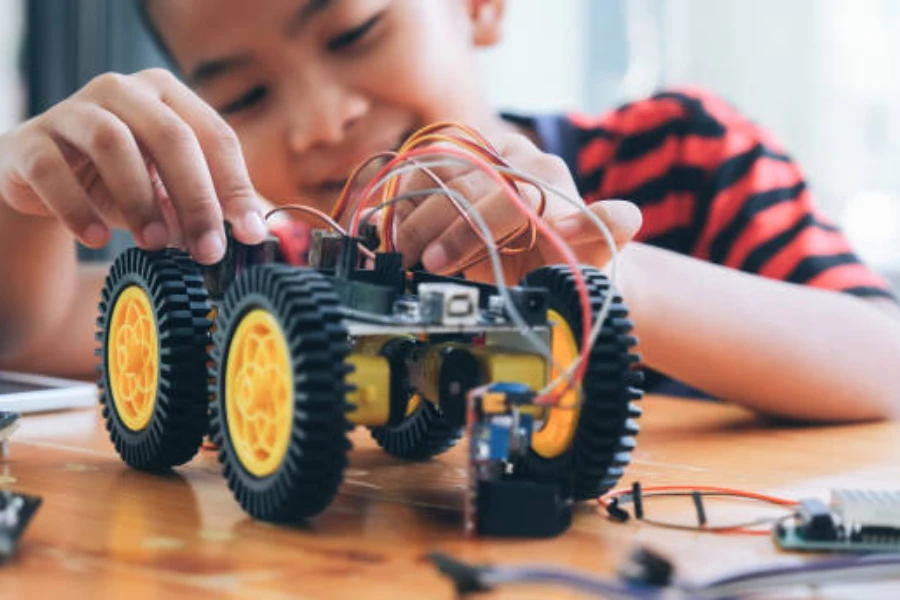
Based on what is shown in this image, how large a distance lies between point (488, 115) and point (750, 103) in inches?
32.1

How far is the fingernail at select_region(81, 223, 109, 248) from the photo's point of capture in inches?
26.9

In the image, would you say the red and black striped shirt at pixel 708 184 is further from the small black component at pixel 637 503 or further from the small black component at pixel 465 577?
the small black component at pixel 465 577

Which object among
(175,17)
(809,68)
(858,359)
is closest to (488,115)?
(175,17)

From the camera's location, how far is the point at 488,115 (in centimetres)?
142

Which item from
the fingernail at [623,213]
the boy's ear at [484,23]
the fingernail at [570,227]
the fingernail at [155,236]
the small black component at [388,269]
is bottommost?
the small black component at [388,269]

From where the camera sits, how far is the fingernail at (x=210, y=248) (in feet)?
1.91

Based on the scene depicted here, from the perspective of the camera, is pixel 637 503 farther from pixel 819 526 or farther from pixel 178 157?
pixel 178 157

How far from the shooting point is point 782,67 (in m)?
1.96

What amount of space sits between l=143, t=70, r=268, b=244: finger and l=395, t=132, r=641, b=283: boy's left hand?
0.30 ft

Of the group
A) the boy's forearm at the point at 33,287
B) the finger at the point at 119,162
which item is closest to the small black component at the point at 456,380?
the finger at the point at 119,162

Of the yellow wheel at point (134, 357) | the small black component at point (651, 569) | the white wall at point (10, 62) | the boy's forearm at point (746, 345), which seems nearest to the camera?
the small black component at point (651, 569)

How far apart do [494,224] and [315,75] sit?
0.61 meters

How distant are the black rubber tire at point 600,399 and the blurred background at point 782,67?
5.14 ft

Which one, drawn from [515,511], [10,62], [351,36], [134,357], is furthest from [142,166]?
[10,62]
